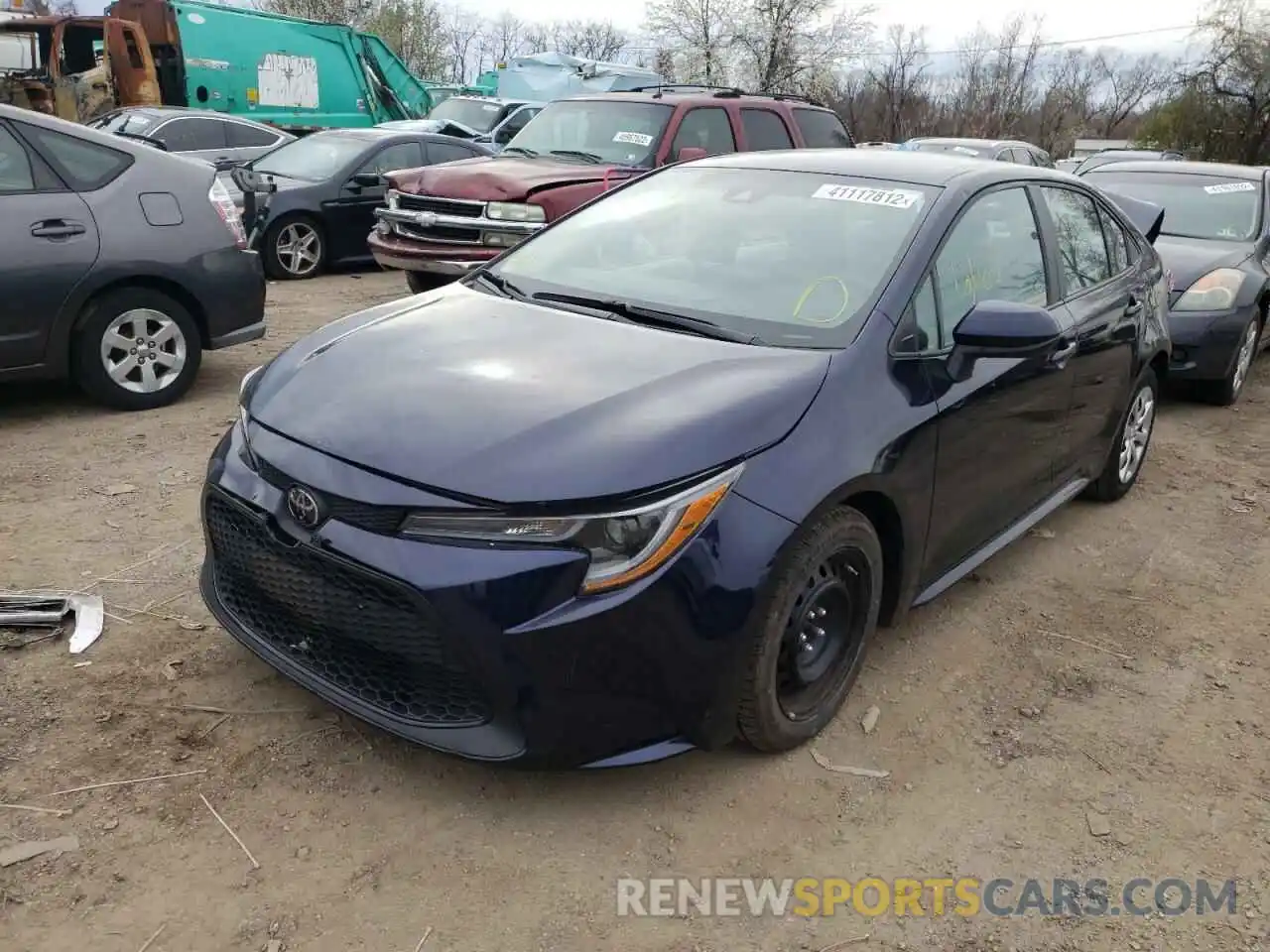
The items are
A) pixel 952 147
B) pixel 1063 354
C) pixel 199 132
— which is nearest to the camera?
pixel 1063 354

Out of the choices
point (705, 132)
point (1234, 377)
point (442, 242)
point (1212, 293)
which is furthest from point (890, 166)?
point (705, 132)

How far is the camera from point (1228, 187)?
804 cm

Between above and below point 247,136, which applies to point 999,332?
below

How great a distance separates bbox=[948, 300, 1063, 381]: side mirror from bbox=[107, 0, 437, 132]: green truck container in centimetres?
1551

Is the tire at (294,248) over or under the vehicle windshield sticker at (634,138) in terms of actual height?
under

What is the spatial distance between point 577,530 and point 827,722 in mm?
1159

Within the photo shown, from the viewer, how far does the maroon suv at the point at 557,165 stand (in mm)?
8164

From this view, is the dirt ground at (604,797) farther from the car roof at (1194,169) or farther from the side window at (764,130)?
the side window at (764,130)

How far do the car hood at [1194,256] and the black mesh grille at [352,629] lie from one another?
6107mm

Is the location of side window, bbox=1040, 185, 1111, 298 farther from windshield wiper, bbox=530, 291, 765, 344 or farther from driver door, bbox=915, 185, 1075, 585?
windshield wiper, bbox=530, 291, 765, 344

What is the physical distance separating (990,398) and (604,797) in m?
1.79

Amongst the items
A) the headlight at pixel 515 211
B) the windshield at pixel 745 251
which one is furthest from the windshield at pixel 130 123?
the windshield at pixel 745 251

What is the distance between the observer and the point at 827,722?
307 centimetres

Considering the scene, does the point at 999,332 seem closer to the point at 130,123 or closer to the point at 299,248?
the point at 299,248
